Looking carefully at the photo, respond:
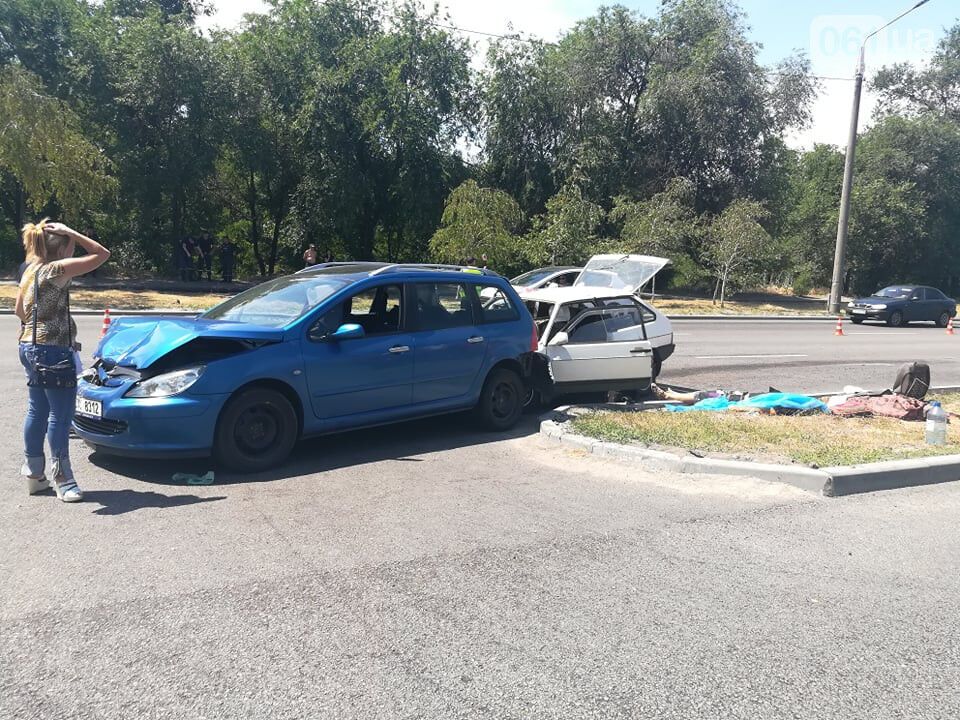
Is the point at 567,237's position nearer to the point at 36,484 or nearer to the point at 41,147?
the point at 41,147

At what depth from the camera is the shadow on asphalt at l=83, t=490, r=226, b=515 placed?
5488 millimetres

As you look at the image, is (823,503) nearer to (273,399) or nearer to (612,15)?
(273,399)

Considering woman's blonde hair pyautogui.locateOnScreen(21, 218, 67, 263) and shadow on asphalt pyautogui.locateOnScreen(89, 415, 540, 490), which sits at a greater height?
woman's blonde hair pyautogui.locateOnScreen(21, 218, 67, 263)

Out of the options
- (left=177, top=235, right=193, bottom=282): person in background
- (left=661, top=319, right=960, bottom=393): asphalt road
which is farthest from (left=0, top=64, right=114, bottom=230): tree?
(left=661, top=319, right=960, bottom=393): asphalt road

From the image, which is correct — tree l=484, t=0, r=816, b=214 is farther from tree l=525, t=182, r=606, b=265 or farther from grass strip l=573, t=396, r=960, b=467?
grass strip l=573, t=396, r=960, b=467

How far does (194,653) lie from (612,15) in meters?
41.5

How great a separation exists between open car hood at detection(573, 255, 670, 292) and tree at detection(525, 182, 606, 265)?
21218mm

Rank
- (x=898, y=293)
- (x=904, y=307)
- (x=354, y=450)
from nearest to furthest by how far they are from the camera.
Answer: (x=354, y=450)
(x=904, y=307)
(x=898, y=293)

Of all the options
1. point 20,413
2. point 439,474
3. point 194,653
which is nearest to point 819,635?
point 194,653

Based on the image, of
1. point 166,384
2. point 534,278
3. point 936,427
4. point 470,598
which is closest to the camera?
point 470,598

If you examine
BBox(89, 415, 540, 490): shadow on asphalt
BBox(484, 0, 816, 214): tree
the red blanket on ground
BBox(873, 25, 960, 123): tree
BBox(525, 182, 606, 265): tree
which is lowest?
BBox(89, 415, 540, 490): shadow on asphalt

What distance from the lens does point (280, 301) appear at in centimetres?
734

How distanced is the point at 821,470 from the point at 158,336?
545 cm

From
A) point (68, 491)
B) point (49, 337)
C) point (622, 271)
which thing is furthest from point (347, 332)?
point (622, 271)
